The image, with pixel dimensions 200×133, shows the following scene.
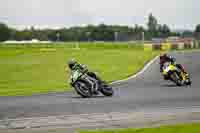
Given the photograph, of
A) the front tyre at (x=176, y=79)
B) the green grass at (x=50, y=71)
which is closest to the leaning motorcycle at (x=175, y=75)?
the front tyre at (x=176, y=79)

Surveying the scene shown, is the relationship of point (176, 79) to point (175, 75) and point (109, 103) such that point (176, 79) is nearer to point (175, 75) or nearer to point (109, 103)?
point (175, 75)

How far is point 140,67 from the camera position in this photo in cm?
3509

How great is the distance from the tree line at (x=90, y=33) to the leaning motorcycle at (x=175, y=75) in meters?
61.3

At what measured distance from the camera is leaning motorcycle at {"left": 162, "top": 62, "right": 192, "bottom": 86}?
75.5 ft

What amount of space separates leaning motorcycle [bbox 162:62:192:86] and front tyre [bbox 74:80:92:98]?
5.82m

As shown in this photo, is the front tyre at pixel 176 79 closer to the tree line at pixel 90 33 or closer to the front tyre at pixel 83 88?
the front tyre at pixel 83 88

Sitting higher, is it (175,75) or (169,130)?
(169,130)

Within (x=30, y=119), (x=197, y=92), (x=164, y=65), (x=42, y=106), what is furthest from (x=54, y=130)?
(x=164, y=65)

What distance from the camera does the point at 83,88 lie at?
18594 mm

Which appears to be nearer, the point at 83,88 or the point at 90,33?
the point at 83,88

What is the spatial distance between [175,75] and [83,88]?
5.93 m

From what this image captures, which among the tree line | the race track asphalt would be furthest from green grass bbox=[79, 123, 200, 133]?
the tree line

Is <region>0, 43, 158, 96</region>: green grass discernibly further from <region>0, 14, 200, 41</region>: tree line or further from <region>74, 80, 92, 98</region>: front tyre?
<region>0, 14, 200, 41</region>: tree line

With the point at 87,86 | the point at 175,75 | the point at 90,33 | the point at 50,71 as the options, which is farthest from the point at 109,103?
the point at 90,33
